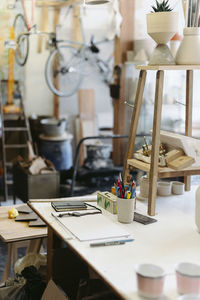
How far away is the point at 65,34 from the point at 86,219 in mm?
5807

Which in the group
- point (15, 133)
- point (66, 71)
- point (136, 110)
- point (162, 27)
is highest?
point (162, 27)

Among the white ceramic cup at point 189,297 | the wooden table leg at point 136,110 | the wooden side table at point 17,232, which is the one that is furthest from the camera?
the wooden side table at point 17,232

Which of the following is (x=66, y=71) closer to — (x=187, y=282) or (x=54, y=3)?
(x=54, y=3)

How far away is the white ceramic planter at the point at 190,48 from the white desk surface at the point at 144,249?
79 centimetres

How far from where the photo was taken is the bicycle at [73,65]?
23.4 ft

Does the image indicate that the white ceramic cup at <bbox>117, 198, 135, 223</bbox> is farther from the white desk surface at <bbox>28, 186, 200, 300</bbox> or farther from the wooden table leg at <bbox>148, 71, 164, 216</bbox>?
the wooden table leg at <bbox>148, 71, 164, 216</bbox>

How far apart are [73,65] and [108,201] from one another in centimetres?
516

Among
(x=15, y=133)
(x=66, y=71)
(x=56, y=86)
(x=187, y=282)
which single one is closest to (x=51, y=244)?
(x=187, y=282)

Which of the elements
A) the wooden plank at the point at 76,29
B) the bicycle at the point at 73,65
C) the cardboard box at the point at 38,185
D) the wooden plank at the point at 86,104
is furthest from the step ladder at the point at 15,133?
the cardboard box at the point at 38,185

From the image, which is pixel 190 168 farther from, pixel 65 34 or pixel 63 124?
pixel 65 34

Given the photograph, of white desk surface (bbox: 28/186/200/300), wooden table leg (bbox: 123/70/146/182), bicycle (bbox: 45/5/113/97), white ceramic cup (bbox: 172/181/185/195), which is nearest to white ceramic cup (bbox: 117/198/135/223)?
white desk surface (bbox: 28/186/200/300)

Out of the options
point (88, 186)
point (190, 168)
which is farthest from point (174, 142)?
point (88, 186)

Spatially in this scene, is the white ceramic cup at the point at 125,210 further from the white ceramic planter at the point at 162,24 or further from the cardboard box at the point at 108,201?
the white ceramic planter at the point at 162,24

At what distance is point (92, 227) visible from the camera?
215 centimetres
